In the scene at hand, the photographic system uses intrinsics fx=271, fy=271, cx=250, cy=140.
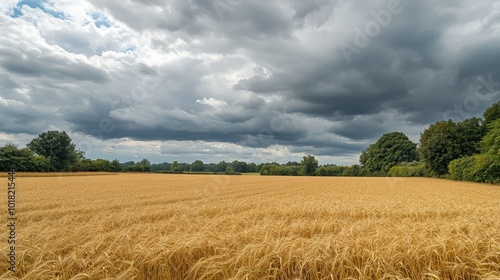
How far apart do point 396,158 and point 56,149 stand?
125 m

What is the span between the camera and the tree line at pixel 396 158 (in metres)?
47.4

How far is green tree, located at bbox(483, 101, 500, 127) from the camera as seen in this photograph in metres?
60.0

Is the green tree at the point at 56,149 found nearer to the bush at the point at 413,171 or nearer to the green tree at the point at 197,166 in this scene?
the green tree at the point at 197,166

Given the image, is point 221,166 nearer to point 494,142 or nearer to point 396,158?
point 396,158

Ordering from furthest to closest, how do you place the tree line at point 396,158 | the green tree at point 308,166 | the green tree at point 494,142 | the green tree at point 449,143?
the green tree at point 308,166 → the green tree at point 449,143 → the tree line at point 396,158 → the green tree at point 494,142

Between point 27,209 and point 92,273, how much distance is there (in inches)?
539

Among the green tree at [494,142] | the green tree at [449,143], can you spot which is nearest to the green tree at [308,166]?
the green tree at [449,143]

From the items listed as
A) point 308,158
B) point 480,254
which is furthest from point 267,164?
point 480,254

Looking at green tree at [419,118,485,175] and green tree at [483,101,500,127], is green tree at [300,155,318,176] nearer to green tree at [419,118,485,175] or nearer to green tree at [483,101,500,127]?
green tree at [419,118,485,175]

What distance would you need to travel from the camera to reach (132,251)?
3939 millimetres

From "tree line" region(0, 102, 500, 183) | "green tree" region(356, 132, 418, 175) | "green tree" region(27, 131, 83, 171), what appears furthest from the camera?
"green tree" region(356, 132, 418, 175)

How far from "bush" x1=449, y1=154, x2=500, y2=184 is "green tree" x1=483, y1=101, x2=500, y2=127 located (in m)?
18.3

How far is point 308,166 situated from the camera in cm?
12144

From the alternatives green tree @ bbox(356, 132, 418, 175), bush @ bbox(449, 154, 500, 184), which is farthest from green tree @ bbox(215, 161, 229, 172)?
bush @ bbox(449, 154, 500, 184)
